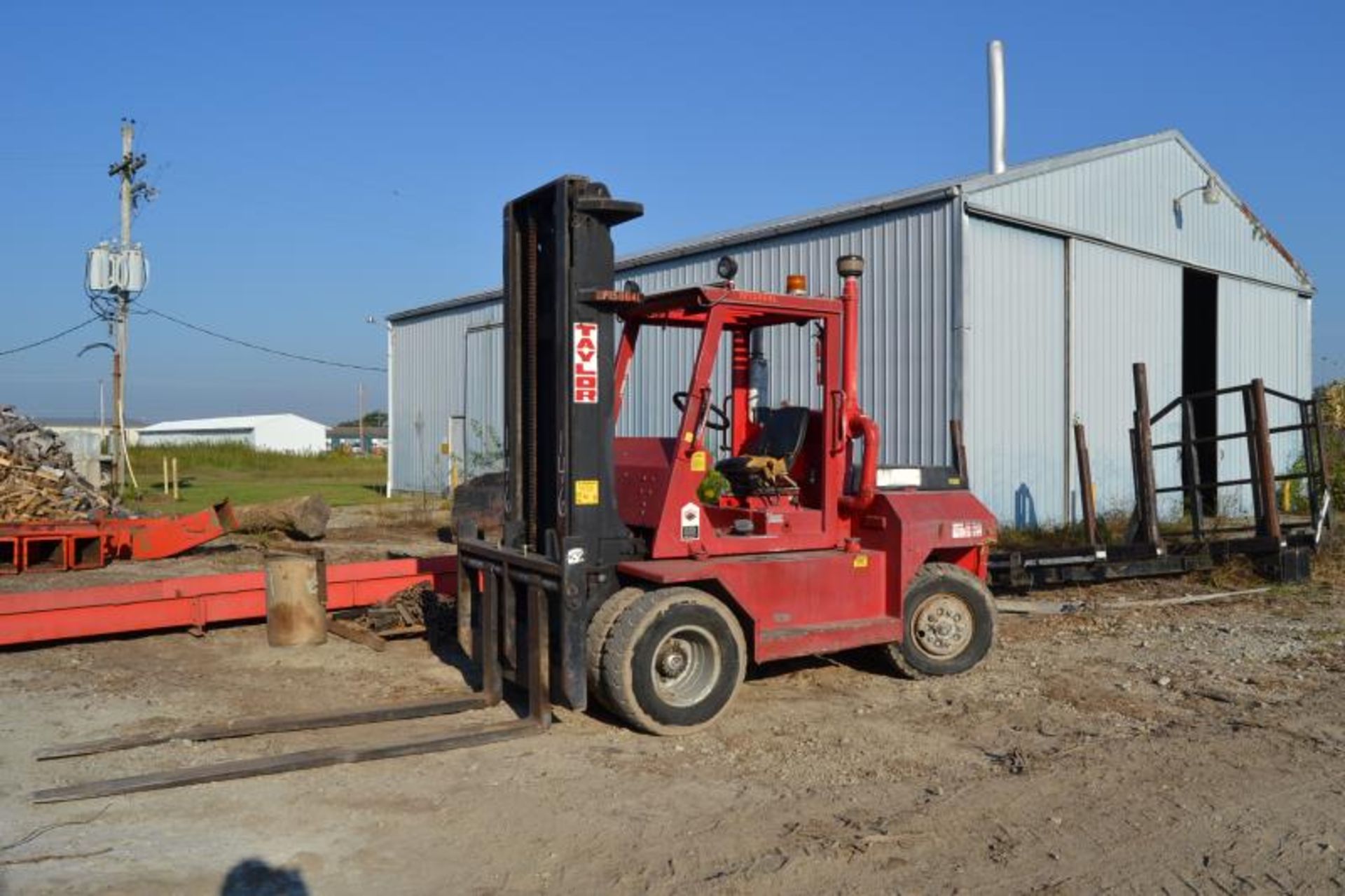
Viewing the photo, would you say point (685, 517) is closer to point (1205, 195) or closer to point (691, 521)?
point (691, 521)

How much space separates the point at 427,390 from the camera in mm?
28312

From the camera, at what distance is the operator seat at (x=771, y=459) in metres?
7.31

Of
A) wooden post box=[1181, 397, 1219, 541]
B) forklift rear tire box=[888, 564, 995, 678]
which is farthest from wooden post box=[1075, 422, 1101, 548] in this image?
forklift rear tire box=[888, 564, 995, 678]

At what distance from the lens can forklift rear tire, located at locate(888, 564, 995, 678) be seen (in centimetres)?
785

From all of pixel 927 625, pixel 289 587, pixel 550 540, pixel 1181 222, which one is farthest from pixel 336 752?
pixel 1181 222

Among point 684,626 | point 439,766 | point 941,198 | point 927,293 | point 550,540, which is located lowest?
point 439,766

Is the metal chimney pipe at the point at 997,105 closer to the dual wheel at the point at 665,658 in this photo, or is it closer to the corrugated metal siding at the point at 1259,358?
the corrugated metal siding at the point at 1259,358

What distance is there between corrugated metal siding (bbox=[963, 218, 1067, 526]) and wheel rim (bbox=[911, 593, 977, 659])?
7420 mm

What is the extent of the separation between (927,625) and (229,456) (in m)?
51.7

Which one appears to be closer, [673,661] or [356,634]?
[673,661]

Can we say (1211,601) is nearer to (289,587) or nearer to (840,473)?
(840,473)

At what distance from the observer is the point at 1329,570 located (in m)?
12.5

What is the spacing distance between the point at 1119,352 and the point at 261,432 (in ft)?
333

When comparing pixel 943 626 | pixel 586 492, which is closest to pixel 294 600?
pixel 586 492
